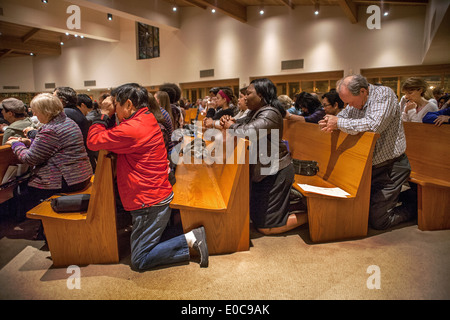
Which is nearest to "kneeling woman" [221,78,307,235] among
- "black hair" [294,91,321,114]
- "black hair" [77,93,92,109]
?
"black hair" [294,91,321,114]

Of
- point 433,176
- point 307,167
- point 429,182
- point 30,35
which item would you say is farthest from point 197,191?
point 30,35

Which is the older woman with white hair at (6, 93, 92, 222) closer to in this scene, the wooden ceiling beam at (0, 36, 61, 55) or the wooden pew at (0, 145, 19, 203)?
the wooden pew at (0, 145, 19, 203)

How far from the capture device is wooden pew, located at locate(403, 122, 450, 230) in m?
2.65

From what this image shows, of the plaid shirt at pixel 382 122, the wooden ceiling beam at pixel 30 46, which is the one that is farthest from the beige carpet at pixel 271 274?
the wooden ceiling beam at pixel 30 46

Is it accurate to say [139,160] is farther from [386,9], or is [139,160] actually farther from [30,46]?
[30,46]

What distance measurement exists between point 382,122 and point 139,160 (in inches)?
79.9

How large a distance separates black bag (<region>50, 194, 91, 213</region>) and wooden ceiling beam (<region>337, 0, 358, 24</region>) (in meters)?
8.61

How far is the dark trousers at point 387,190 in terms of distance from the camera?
105 inches

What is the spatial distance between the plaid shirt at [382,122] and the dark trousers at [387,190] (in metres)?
0.11

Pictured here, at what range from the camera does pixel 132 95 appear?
6.91ft

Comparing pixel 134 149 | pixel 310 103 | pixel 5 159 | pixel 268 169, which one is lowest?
pixel 268 169

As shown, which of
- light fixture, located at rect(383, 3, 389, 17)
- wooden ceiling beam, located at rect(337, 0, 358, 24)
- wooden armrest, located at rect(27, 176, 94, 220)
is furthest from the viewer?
light fixture, located at rect(383, 3, 389, 17)

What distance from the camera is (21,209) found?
3.21 meters
